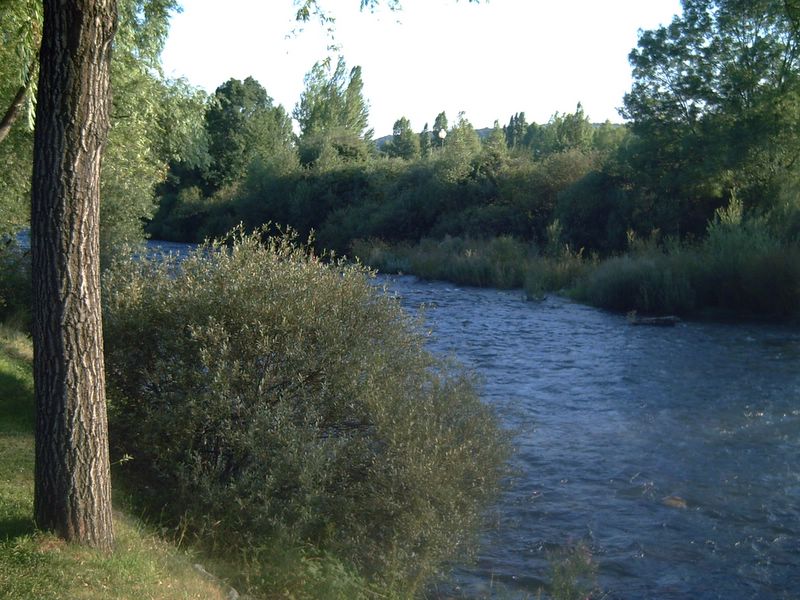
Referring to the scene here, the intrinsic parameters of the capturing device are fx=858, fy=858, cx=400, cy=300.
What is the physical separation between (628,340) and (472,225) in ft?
72.4

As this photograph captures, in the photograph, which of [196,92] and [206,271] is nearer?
[206,271]

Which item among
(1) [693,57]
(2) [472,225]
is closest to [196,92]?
(1) [693,57]

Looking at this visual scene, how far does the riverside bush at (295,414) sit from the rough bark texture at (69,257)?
2113 mm

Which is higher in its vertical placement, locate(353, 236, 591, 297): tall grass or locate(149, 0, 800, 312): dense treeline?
locate(149, 0, 800, 312): dense treeline

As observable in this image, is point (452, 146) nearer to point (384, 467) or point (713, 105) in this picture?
point (713, 105)

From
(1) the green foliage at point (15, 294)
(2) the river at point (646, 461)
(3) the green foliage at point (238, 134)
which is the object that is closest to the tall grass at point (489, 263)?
(2) the river at point (646, 461)

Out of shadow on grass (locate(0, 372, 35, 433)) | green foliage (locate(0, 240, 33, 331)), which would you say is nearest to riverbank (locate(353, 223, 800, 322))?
green foliage (locate(0, 240, 33, 331))

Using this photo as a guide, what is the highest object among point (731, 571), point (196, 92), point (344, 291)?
point (196, 92)

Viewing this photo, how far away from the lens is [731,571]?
844cm

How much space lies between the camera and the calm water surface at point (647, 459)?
846 centimetres

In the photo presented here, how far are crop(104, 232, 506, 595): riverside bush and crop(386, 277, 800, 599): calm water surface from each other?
1051mm

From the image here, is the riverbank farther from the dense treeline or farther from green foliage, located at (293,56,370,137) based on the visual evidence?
green foliage, located at (293,56,370,137)

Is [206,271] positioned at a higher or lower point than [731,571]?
higher

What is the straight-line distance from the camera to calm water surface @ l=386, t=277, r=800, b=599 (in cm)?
846
